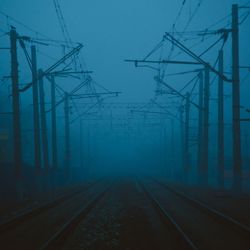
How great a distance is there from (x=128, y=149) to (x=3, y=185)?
164299 mm

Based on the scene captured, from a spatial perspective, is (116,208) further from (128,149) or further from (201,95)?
(128,149)

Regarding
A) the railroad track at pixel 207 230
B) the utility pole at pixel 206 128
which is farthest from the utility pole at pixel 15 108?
the utility pole at pixel 206 128

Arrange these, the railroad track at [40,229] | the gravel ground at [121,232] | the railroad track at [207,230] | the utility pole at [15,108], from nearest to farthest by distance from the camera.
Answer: the railroad track at [207,230] < the gravel ground at [121,232] < the railroad track at [40,229] < the utility pole at [15,108]

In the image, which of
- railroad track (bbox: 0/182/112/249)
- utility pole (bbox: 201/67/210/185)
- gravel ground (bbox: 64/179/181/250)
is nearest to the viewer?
gravel ground (bbox: 64/179/181/250)

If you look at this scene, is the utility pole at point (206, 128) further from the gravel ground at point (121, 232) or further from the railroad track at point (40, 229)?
the gravel ground at point (121, 232)

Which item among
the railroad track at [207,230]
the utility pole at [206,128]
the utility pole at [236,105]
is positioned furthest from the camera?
the utility pole at [206,128]

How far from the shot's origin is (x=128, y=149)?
197 metres

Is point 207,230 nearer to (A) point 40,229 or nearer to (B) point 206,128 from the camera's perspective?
(A) point 40,229

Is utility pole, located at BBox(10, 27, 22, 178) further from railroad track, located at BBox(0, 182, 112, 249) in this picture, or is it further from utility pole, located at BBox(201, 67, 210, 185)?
utility pole, located at BBox(201, 67, 210, 185)

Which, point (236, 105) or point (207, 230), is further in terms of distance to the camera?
point (236, 105)

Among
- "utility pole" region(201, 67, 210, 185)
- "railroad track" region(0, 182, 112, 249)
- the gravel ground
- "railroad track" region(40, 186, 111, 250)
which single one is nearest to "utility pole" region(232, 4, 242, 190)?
the gravel ground

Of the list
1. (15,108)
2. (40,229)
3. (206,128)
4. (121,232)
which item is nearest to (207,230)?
(121,232)

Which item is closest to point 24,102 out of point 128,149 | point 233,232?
point 128,149

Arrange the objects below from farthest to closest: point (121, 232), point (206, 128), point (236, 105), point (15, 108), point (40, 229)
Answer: point (206, 128)
point (15, 108)
point (236, 105)
point (40, 229)
point (121, 232)
